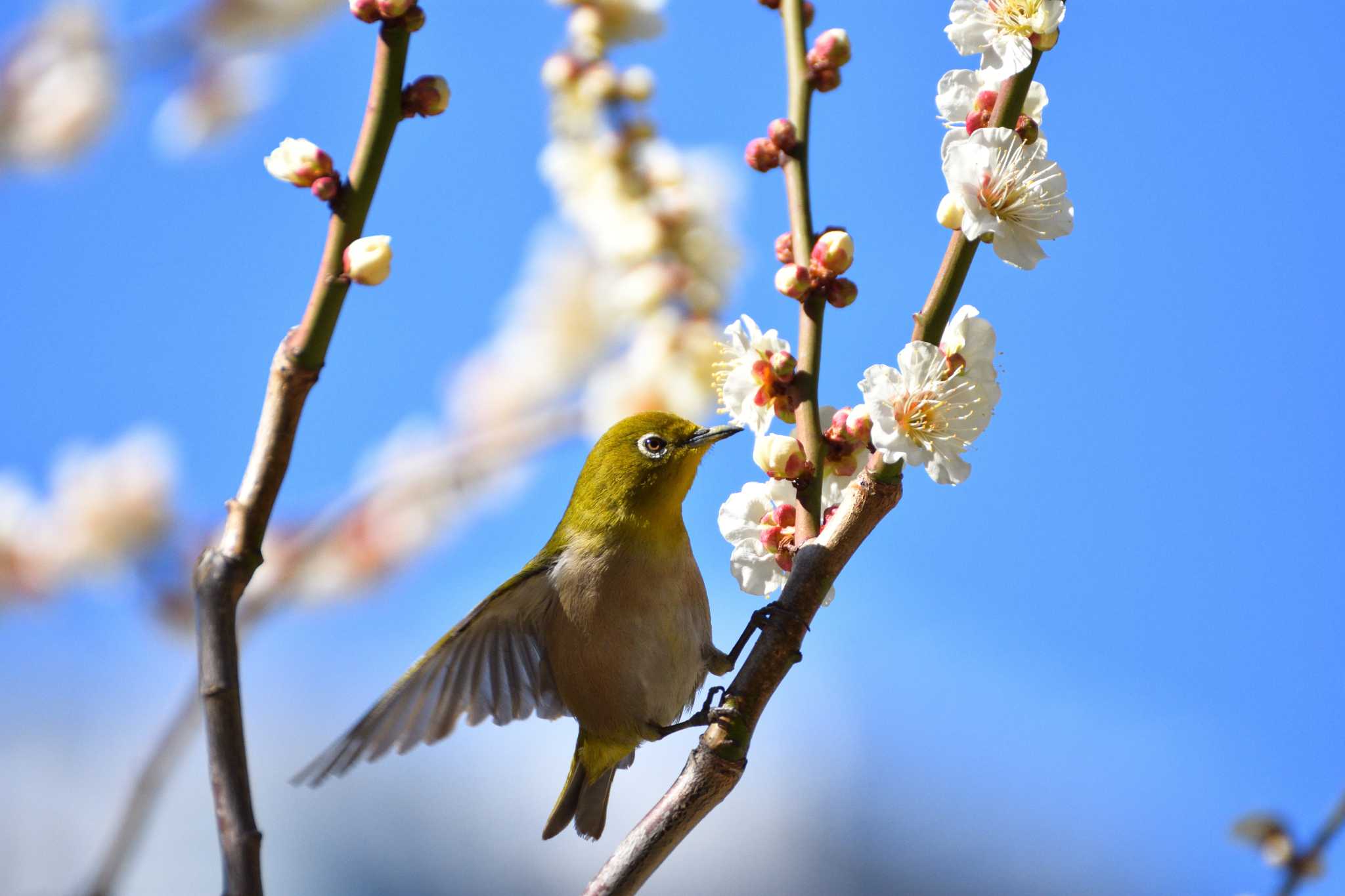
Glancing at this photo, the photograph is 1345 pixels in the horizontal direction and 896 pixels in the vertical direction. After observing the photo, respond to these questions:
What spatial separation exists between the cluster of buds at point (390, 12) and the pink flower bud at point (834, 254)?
1.19 ft

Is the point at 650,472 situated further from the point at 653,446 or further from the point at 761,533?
the point at 761,533

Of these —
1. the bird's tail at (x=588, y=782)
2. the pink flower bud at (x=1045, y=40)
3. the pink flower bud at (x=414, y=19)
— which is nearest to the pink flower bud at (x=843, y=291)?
the pink flower bud at (x=1045, y=40)

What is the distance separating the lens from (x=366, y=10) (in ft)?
2.60

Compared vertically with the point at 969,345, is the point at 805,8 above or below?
above

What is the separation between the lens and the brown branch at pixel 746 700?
834mm

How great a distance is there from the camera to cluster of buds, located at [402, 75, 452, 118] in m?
0.83

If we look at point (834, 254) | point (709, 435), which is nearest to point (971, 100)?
point (834, 254)

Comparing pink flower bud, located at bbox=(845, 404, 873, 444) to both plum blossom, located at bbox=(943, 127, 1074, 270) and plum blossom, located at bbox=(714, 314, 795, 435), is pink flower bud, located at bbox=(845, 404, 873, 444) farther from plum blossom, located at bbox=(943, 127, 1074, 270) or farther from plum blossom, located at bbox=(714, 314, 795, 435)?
plum blossom, located at bbox=(943, 127, 1074, 270)

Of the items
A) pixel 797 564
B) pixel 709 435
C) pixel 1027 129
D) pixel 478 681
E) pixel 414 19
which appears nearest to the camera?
pixel 414 19

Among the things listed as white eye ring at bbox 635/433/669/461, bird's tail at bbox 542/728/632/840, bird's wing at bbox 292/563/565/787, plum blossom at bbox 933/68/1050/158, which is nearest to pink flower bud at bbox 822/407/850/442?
plum blossom at bbox 933/68/1050/158

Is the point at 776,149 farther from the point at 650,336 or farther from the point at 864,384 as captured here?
the point at 650,336

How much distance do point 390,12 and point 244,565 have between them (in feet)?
1.22

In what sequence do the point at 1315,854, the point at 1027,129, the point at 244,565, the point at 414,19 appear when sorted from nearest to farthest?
the point at 244,565 → the point at 414,19 → the point at 1027,129 → the point at 1315,854

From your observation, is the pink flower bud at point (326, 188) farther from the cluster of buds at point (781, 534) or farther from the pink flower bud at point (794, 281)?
the cluster of buds at point (781, 534)
